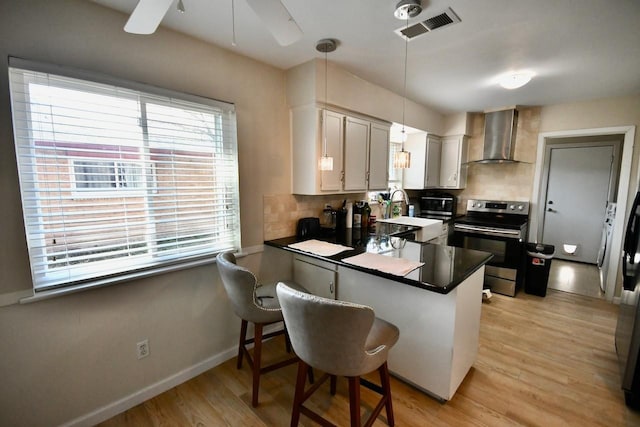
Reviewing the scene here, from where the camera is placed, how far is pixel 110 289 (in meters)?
1.64

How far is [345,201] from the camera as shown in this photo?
3088 millimetres

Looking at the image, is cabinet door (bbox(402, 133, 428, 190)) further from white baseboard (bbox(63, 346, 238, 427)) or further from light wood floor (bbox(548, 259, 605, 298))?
white baseboard (bbox(63, 346, 238, 427))

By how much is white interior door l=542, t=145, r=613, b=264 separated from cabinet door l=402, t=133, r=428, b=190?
2895 mm

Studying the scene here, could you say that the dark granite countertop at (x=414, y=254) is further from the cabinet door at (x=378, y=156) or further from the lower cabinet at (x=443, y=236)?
the lower cabinet at (x=443, y=236)

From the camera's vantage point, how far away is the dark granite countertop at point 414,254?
1471mm

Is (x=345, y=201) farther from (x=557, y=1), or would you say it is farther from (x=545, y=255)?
(x=545, y=255)

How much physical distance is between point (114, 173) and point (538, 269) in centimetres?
436

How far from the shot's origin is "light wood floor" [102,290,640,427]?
1.65 meters

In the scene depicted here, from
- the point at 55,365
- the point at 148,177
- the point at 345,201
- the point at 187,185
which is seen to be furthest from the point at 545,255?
the point at 55,365

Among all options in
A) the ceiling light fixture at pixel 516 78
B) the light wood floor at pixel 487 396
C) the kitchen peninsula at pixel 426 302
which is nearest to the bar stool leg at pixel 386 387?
the light wood floor at pixel 487 396

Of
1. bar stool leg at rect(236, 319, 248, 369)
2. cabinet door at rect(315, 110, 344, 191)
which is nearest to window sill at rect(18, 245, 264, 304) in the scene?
bar stool leg at rect(236, 319, 248, 369)

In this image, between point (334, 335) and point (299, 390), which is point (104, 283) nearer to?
point (299, 390)

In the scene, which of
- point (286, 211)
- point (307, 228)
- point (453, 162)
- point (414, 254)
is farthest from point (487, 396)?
point (453, 162)

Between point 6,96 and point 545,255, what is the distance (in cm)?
480
